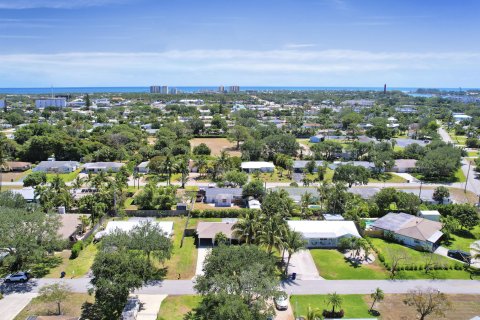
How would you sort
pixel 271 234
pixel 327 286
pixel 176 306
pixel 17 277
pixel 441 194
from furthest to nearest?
pixel 441 194, pixel 271 234, pixel 327 286, pixel 17 277, pixel 176 306

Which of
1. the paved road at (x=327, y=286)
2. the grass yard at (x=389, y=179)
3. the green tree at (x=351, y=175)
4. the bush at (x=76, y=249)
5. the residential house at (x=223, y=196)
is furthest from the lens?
the grass yard at (x=389, y=179)

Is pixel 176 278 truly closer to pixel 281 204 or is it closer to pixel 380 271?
pixel 281 204

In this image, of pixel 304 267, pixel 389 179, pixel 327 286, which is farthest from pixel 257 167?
pixel 327 286

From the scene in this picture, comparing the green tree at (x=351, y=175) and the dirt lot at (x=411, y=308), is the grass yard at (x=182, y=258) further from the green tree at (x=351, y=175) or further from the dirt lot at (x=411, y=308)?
the green tree at (x=351, y=175)

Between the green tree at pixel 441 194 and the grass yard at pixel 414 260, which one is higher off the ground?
the green tree at pixel 441 194

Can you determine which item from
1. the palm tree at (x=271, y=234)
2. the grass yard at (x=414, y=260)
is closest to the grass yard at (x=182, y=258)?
the palm tree at (x=271, y=234)

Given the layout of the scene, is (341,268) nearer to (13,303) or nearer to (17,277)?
(13,303)

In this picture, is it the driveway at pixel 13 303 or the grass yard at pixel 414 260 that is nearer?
the driveway at pixel 13 303

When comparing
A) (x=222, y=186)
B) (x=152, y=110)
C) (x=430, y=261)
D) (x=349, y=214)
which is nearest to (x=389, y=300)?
(x=430, y=261)
